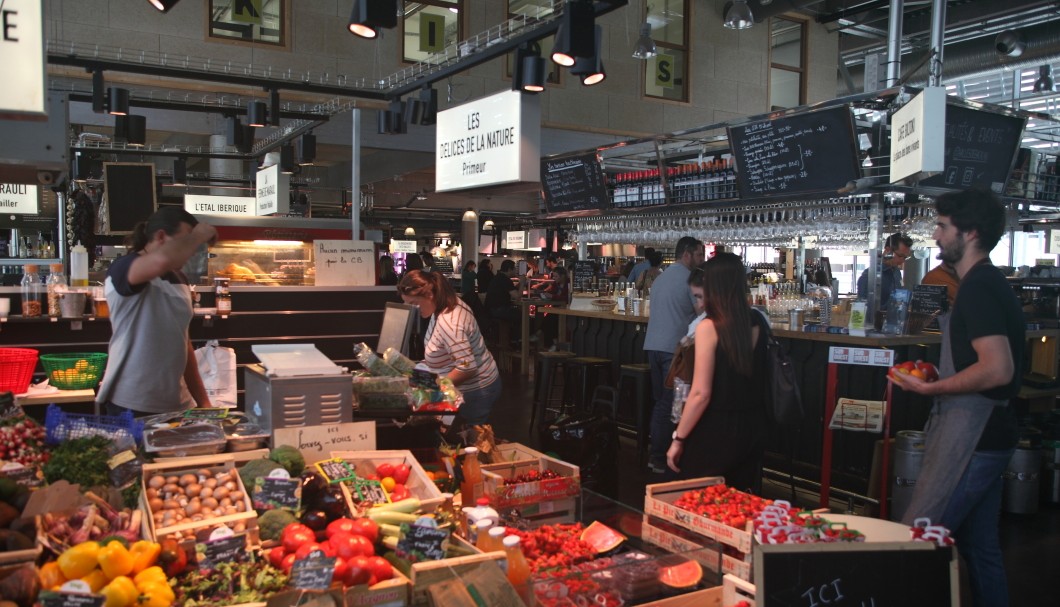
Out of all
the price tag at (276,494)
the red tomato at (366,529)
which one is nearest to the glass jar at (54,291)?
the price tag at (276,494)

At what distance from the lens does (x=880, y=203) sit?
20.7 ft

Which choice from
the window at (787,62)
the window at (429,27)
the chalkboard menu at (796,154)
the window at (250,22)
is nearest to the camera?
the chalkboard menu at (796,154)

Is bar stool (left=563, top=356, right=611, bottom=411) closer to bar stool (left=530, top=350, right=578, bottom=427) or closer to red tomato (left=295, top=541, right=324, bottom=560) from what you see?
bar stool (left=530, top=350, right=578, bottom=427)

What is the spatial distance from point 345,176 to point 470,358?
486 inches

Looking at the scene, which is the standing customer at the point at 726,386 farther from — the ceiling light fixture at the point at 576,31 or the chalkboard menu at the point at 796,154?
the chalkboard menu at the point at 796,154

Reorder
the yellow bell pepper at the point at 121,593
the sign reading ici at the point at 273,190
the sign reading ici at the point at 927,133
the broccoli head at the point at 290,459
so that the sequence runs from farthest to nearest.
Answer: the sign reading ici at the point at 273,190
the sign reading ici at the point at 927,133
the broccoli head at the point at 290,459
the yellow bell pepper at the point at 121,593

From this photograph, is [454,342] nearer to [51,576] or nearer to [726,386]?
[726,386]

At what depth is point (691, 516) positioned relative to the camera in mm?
3021

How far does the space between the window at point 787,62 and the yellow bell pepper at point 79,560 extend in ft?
43.2

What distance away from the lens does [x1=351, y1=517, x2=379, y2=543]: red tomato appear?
234cm

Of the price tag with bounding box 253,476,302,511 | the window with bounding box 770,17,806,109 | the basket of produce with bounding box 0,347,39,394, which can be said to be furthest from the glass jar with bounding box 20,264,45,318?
the window with bounding box 770,17,806,109

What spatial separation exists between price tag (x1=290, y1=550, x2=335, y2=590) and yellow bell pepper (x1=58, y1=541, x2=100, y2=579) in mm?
483

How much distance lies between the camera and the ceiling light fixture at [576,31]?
496 cm

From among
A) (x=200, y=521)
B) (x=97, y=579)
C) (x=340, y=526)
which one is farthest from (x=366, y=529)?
(x=97, y=579)
